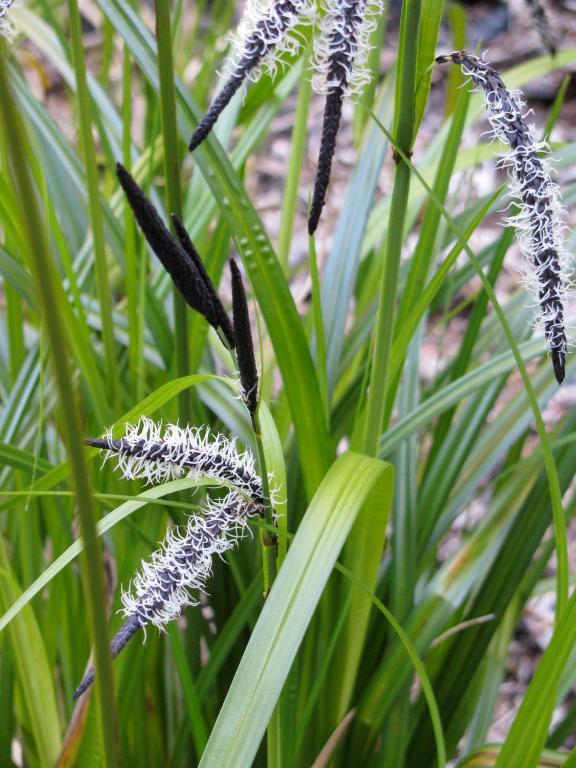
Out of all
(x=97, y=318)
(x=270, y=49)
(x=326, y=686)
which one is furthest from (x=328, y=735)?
(x=270, y=49)

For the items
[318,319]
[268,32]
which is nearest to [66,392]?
[268,32]

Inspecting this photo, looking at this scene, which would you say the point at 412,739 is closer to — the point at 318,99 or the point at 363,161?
the point at 363,161

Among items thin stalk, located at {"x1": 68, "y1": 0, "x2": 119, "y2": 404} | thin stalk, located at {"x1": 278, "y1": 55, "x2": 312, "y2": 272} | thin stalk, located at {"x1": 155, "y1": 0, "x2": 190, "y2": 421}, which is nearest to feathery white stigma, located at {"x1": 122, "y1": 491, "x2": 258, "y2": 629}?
thin stalk, located at {"x1": 155, "y1": 0, "x2": 190, "y2": 421}

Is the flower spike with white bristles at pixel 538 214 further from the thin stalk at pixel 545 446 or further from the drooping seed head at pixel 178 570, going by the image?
the drooping seed head at pixel 178 570

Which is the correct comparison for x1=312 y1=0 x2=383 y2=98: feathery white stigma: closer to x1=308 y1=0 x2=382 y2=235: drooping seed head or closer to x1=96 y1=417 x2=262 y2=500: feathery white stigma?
Result: x1=308 y1=0 x2=382 y2=235: drooping seed head

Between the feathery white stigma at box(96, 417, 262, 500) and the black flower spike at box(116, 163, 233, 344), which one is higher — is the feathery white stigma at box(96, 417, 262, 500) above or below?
below

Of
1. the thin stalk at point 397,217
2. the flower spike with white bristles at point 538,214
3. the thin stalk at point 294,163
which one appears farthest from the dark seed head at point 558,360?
the thin stalk at point 294,163

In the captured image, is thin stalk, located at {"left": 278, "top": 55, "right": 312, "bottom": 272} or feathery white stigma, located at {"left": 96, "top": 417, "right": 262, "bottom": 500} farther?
thin stalk, located at {"left": 278, "top": 55, "right": 312, "bottom": 272}
